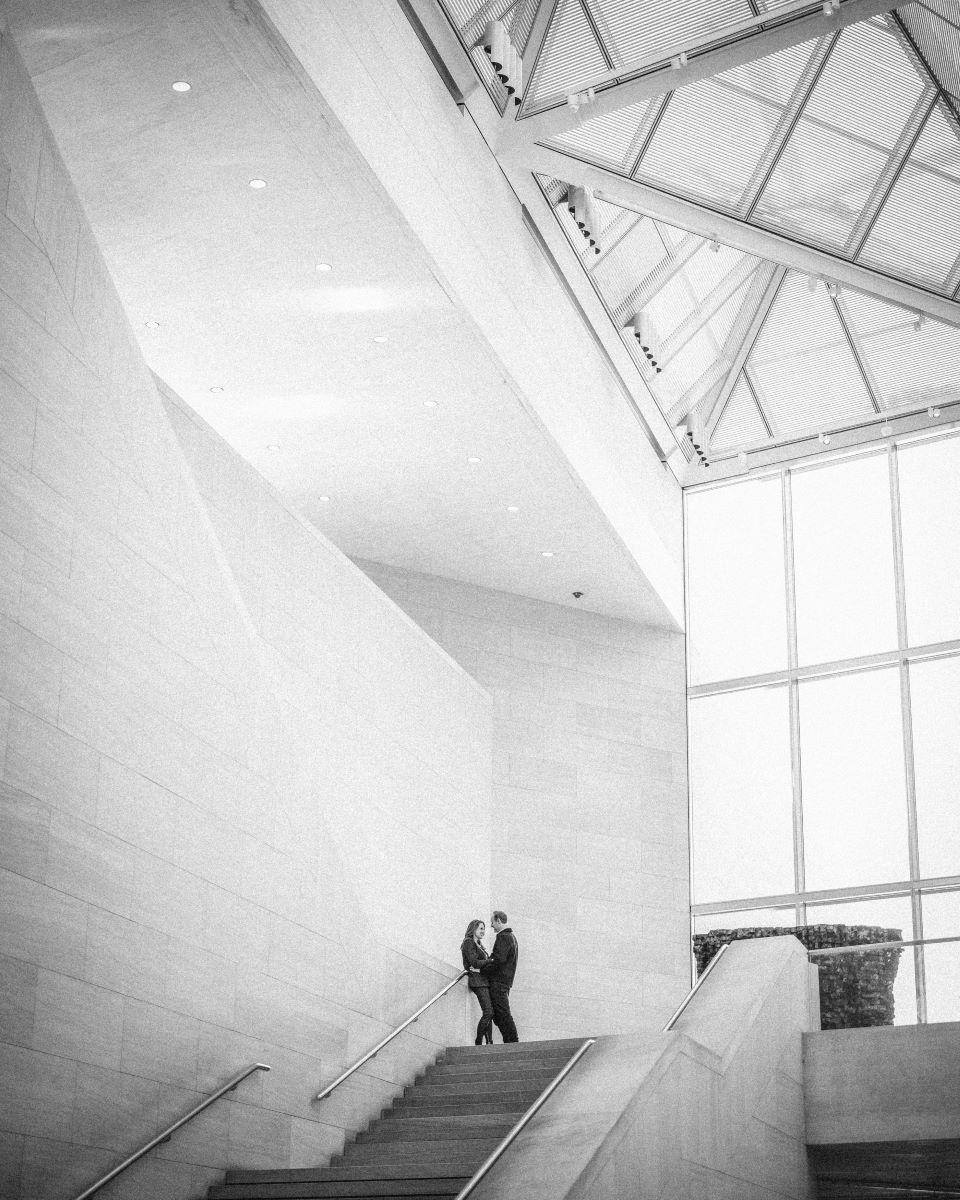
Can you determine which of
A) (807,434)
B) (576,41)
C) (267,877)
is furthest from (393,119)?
(807,434)

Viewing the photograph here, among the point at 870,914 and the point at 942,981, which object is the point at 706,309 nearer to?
the point at 870,914

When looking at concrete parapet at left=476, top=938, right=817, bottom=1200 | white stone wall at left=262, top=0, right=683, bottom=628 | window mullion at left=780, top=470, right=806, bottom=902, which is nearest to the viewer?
concrete parapet at left=476, top=938, right=817, bottom=1200

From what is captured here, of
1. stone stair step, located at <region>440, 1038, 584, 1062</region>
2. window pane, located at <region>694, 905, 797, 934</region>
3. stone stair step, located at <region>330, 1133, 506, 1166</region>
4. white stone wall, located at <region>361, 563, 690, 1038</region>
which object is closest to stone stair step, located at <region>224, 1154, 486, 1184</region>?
stone stair step, located at <region>330, 1133, 506, 1166</region>

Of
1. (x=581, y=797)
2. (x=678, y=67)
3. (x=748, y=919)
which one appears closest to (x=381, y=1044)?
(x=581, y=797)

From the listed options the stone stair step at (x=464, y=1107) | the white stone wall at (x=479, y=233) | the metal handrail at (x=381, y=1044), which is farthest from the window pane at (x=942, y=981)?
the white stone wall at (x=479, y=233)

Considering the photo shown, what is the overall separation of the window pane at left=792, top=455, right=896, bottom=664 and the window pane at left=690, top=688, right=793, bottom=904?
1279 millimetres

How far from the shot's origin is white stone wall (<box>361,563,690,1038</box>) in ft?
68.3

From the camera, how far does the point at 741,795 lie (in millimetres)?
22484

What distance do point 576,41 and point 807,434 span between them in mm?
9352

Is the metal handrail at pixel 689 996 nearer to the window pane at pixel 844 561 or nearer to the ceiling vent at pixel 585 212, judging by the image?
the window pane at pixel 844 561

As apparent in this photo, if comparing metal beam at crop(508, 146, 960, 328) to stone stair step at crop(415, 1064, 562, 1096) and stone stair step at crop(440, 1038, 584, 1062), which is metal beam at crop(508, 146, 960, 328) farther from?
stone stair step at crop(415, 1064, 562, 1096)

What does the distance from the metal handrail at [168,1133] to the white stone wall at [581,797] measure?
9358 mm

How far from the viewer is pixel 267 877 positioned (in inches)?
481

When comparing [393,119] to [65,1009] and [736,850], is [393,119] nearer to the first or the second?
[65,1009]
